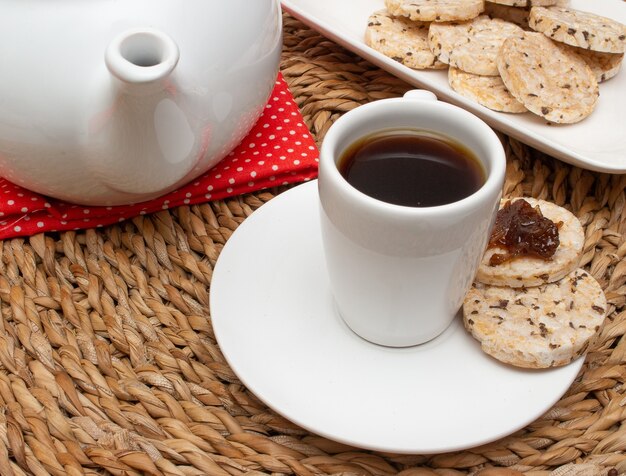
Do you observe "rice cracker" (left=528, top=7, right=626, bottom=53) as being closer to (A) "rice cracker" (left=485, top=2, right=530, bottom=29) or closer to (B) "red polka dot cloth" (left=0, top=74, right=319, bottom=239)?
(A) "rice cracker" (left=485, top=2, right=530, bottom=29)

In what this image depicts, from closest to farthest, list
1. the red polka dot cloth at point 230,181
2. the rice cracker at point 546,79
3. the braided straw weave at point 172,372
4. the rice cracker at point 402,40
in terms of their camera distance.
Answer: the braided straw weave at point 172,372 < the red polka dot cloth at point 230,181 < the rice cracker at point 546,79 < the rice cracker at point 402,40

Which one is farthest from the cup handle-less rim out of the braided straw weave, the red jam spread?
the braided straw weave

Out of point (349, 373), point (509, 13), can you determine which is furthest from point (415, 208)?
point (509, 13)

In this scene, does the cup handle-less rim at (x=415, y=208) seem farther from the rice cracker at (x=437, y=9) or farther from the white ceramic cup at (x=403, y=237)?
the rice cracker at (x=437, y=9)

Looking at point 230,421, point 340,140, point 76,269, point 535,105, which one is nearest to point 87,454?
point 230,421

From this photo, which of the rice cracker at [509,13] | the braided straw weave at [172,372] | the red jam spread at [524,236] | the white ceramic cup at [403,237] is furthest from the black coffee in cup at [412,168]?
the rice cracker at [509,13]
